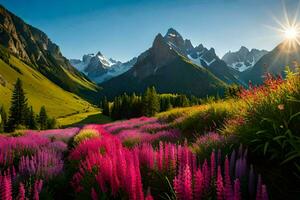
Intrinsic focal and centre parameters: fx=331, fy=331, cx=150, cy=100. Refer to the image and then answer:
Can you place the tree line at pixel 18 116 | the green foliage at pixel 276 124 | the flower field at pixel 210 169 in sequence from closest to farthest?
the flower field at pixel 210 169 < the green foliage at pixel 276 124 < the tree line at pixel 18 116

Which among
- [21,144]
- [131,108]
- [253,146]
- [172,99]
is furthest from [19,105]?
[253,146]

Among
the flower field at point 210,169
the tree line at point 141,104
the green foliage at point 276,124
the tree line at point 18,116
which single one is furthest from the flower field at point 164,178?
the tree line at point 141,104

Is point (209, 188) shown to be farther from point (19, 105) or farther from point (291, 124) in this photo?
point (19, 105)

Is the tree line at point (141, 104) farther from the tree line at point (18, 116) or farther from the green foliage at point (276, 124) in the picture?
the green foliage at point (276, 124)

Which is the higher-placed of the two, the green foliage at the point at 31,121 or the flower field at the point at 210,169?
the green foliage at the point at 31,121

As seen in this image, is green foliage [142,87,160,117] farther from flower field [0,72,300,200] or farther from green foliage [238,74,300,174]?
green foliage [238,74,300,174]

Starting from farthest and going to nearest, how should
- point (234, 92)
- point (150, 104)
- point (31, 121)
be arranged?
point (150, 104)
point (31, 121)
point (234, 92)

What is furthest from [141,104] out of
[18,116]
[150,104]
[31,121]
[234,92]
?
[234,92]

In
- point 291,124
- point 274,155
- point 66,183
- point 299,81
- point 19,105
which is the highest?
point 19,105

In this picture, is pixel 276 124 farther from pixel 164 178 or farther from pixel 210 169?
pixel 164 178

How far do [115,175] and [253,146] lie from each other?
2694 mm

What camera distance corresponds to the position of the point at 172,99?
146 metres

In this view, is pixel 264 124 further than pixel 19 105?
No

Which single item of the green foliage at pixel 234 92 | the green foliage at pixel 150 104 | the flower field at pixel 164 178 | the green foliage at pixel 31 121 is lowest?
the flower field at pixel 164 178
